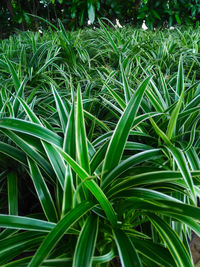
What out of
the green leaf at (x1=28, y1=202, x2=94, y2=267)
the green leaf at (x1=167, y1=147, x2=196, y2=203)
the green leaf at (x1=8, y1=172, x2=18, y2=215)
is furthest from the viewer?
the green leaf at (x1=8, y1=172, x2=18, y2=215)

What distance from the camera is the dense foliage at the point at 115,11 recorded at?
390 cm

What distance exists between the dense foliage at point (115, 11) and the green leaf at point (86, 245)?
3.69m

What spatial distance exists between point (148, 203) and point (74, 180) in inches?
8.5

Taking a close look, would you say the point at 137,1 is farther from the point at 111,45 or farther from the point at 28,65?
the point at 28,65

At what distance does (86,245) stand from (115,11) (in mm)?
4299

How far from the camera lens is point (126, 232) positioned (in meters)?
0.63

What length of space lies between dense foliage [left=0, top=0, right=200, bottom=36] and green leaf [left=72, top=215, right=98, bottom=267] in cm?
369

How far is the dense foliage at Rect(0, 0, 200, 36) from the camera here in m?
3.90

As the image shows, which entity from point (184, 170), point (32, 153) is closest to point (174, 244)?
point (184, 170)

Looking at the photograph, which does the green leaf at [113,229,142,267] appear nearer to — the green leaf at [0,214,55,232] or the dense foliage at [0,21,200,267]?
the dense foliage at [0,21,200,267]

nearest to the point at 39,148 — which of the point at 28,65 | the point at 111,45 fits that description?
the point at 28,65

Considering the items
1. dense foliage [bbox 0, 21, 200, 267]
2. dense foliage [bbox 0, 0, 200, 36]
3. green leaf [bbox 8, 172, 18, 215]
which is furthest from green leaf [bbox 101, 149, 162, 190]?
dense foliage [bbox 0, 0, 200, 36]

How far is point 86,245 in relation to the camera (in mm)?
533

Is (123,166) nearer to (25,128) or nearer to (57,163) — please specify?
(57,163)
